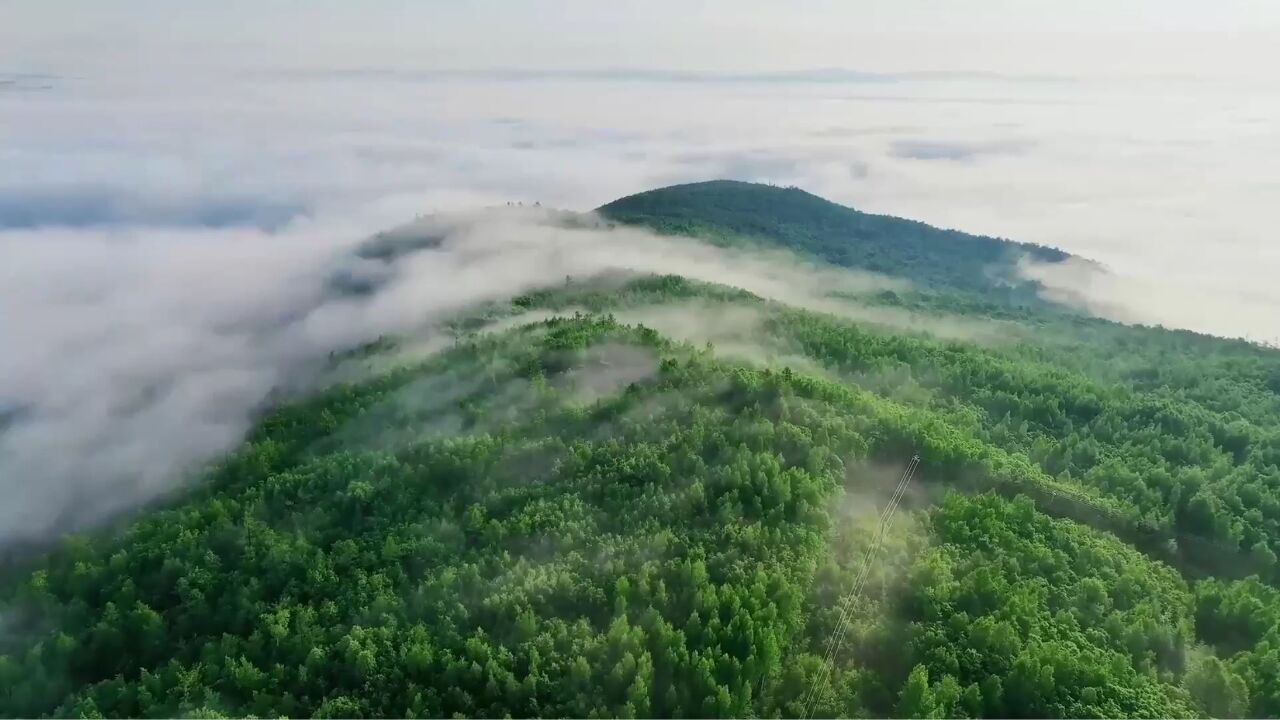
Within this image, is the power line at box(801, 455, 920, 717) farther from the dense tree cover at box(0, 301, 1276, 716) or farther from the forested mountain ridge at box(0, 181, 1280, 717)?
the dense tree cover at box(0, 301, 1276, 716)

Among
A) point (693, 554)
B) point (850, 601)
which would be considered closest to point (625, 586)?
point (693, 554)

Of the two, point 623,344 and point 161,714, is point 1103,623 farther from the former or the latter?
point 161,714

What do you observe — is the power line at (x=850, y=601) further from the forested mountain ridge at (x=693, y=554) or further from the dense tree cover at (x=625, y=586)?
the dense tree cover at (x=625, y=586)

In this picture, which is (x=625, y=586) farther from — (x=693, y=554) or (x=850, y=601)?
(x=850, y=601)

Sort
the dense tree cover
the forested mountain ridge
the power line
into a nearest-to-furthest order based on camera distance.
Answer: the dense tree cover → the power line → the forested mountain ridge

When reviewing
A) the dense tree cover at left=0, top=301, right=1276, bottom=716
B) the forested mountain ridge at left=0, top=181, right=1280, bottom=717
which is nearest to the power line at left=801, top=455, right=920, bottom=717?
the forested mountain ridge at left=0, top=181, right=1280, bottom=717

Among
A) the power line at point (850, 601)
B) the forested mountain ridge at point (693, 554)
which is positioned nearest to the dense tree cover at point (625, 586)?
the forested mountain ridge at point (693, 554)

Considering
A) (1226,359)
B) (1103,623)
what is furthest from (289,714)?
(1226,359)

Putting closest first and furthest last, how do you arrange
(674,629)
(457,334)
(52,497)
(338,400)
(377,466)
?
(674,629), (377,466), (338,400), (52,497), (457,334)
